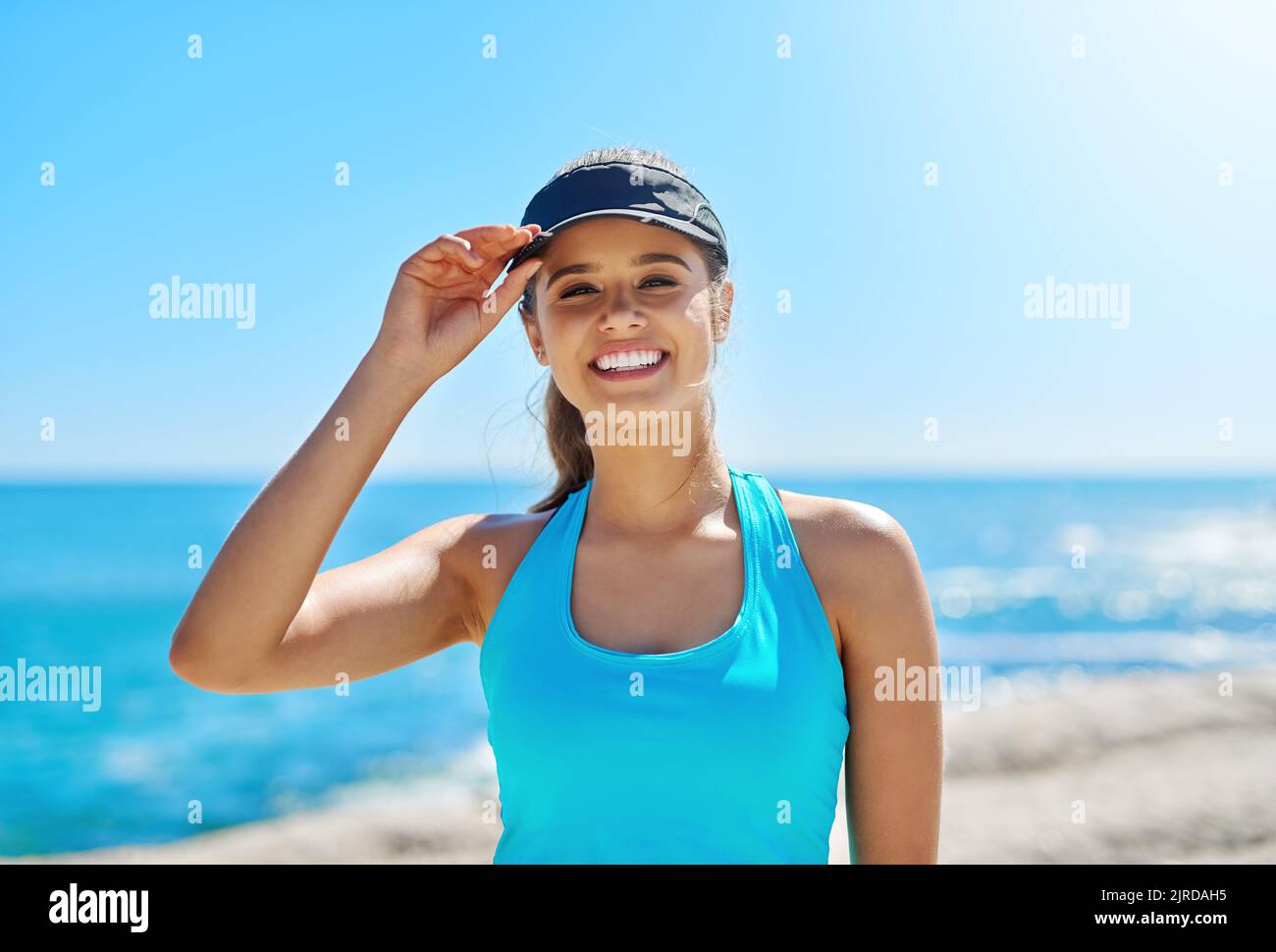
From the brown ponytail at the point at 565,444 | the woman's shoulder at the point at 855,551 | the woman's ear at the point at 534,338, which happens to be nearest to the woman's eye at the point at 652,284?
the woman's ear at the point at 534,338

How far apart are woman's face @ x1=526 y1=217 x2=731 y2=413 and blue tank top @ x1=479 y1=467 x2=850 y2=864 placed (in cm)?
52

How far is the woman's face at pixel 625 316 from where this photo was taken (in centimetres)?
247

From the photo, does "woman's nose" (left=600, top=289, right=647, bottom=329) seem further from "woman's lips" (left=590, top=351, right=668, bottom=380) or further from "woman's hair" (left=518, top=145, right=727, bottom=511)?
"woman's hair" (left=518, top=145, right=727, bottom=511)

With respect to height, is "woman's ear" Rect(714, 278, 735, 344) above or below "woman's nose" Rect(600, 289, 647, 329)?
above

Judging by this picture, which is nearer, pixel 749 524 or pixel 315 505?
pixel 315 505

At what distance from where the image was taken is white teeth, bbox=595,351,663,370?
2.47 meters

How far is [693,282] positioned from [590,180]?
1.20 feet

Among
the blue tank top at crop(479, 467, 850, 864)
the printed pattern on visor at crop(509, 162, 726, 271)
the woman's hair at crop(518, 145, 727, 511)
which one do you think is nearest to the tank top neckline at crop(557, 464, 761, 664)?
the blue tank top at crop(479, 467, 850, 864)

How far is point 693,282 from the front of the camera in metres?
2.59

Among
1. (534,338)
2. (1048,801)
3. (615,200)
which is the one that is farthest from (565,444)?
(1048,801)

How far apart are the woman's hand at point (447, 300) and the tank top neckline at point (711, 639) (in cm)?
54

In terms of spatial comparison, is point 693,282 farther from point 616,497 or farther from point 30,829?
point 30,829

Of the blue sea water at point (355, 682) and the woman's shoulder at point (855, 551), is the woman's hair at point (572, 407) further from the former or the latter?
the woman's shoulder at point (855, 551)

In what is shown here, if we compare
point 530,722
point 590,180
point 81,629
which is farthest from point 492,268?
point 81,629
